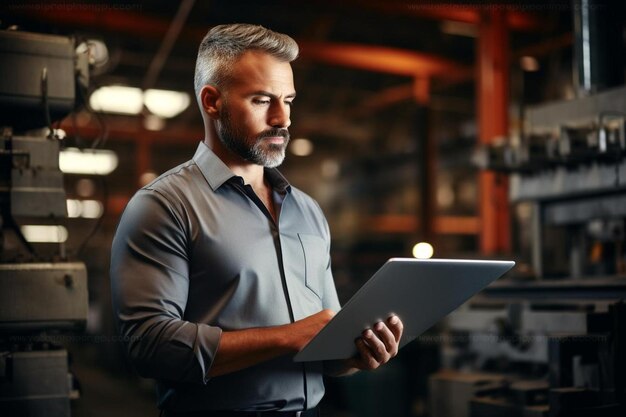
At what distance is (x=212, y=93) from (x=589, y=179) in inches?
79.5

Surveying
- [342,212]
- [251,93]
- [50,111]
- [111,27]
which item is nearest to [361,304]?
[251,93]

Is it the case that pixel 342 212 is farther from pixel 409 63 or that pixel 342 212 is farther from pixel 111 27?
pixel 111 27

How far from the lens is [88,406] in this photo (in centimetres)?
679

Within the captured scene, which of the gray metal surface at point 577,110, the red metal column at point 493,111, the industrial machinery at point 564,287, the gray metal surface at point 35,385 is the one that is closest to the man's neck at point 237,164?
the gray metal surface at point 35,385

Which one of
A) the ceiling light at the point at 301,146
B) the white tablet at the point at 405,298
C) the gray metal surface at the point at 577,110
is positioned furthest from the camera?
the ceiling light at the point at 301,146

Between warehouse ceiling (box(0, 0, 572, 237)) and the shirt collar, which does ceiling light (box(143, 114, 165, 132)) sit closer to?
warehouse ceiling (box(0, 0, 572, 237))

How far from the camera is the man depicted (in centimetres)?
146

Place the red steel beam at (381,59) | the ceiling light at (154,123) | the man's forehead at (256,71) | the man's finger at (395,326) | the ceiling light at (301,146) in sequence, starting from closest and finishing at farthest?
the man's finger at (395,326)
the man's forehead at (256,71)
the red steel beam at (381,59)
the ceiling light at (154,123)
the ceiling light at (301,146)

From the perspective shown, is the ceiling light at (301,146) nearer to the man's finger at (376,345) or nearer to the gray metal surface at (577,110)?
the gray metal surface at (577,110)

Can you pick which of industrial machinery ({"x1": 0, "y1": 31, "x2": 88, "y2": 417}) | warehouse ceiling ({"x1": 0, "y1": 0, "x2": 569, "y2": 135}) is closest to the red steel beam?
warehouse ceiling ({"x1": 0, "y1": 0, "x2": 569, "y2": 135})

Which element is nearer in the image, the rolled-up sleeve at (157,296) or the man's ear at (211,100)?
the rolled-up sleeve at (157,296)

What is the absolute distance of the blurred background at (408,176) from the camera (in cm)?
217

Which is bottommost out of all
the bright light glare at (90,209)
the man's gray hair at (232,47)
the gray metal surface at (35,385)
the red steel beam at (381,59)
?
the gray metal surface at (35,385)

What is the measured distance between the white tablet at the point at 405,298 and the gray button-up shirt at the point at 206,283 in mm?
169
